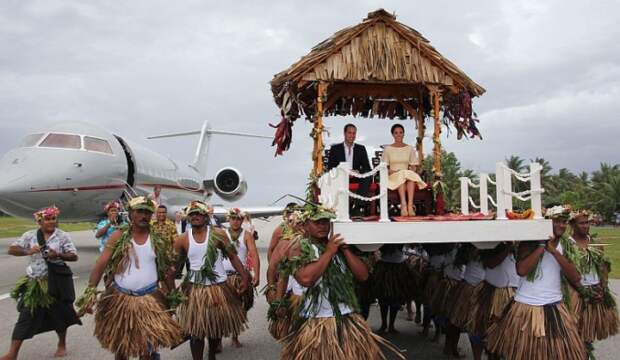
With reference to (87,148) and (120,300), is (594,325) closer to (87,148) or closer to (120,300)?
(120,300)

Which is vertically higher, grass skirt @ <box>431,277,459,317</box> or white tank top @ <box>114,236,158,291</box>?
white tank top @ <box>114,236,158,291</box>

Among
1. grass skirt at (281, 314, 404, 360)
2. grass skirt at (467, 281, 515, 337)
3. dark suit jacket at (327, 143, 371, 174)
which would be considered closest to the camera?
grass skirt at (281, 314, 404, 360)

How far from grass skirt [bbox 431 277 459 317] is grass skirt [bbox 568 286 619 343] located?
4.63 feet

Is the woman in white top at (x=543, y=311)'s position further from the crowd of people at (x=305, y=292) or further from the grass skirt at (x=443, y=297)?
the grass skirt at (x=443, y=297)

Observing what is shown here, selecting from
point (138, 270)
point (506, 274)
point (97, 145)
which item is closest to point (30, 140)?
point (97, 145)

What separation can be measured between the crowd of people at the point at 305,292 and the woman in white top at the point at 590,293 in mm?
12

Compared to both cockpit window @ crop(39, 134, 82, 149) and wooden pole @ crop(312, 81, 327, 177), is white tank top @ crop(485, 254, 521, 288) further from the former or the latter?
cockpit window @ crop(39, 134, 82, 149)

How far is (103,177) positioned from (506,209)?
12176 mm

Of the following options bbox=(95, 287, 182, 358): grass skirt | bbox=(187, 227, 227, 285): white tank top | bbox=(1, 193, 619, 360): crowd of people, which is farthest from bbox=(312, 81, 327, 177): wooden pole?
bbox=(95, 287, 182, 358): grass skirt

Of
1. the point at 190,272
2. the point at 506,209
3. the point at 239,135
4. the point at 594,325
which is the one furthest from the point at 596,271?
the point at 239,135

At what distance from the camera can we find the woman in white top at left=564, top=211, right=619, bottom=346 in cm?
539

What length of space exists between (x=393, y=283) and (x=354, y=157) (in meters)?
2.03

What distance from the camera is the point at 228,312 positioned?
5.86 metres

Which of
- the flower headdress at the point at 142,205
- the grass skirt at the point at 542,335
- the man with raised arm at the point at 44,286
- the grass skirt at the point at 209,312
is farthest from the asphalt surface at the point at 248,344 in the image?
the flower headdress at the point at 142,205
